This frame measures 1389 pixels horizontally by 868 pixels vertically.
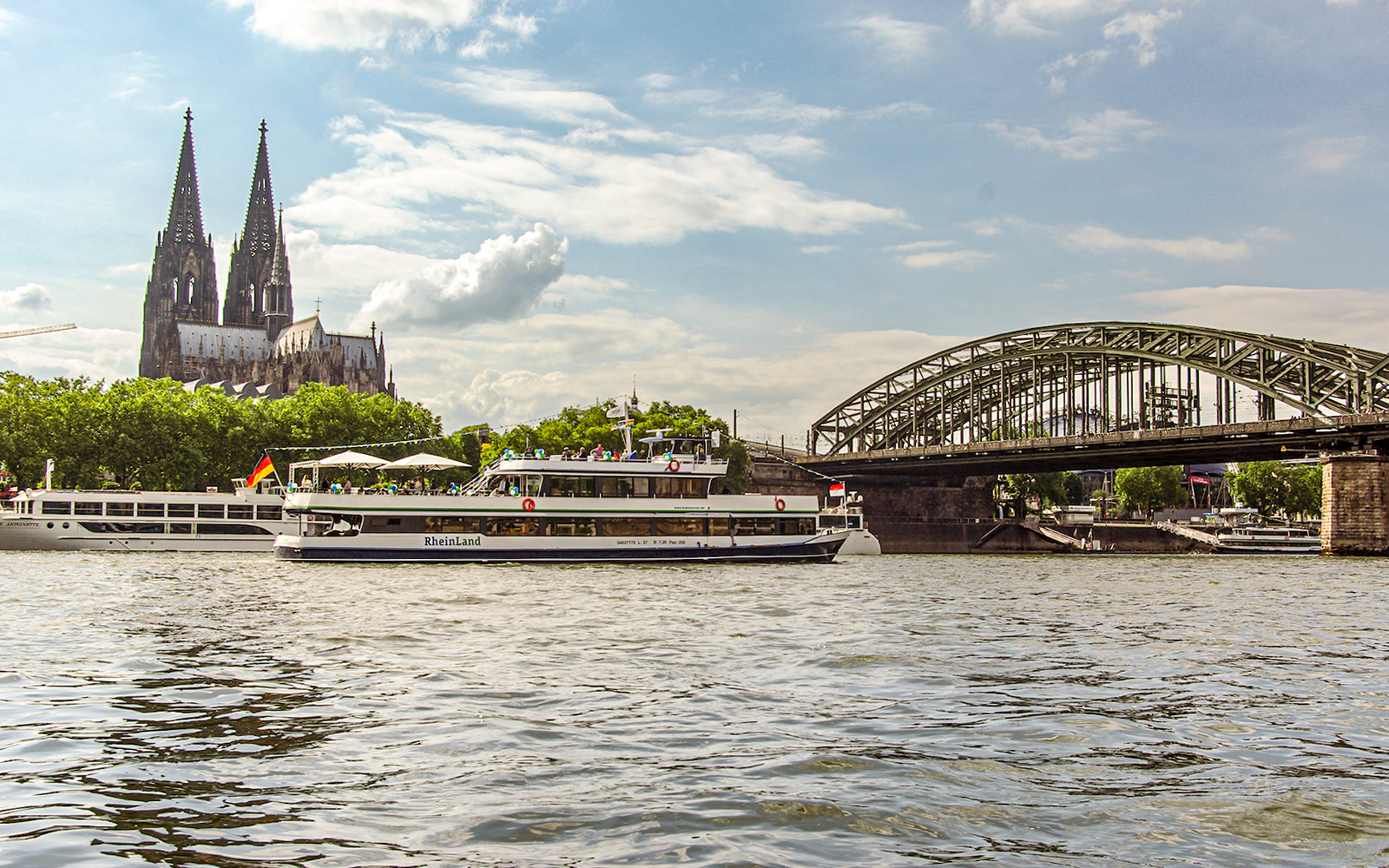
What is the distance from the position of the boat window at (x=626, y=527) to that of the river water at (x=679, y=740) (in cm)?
2006

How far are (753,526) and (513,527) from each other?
10041 millimetres

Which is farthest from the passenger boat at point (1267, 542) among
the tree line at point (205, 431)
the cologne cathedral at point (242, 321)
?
the cologne cathedral at point (242, 321)

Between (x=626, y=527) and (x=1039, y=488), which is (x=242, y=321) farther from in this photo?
(x=626, y=527)

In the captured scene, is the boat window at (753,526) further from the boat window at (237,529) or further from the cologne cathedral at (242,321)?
the cologne cathedral at (242,321)

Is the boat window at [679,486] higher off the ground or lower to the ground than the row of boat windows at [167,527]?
higher

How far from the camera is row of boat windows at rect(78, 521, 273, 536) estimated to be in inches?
2025

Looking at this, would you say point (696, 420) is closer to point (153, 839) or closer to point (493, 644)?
point (493, 644)

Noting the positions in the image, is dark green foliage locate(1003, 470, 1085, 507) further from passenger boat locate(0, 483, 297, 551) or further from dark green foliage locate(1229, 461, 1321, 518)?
passenger boat locate(0, 483, 297, 551)

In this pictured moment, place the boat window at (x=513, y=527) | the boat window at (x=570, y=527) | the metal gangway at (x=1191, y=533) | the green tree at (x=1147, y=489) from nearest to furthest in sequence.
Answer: the boat window at (x=513, y=527) → the boat window at (x=570, y=527) → the metal gangway at (x=1191, y=533) → the green tree at (x=1147, y=489)

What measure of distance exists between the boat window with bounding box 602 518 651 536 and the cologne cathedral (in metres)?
118

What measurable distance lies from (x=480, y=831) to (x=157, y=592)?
2268cm

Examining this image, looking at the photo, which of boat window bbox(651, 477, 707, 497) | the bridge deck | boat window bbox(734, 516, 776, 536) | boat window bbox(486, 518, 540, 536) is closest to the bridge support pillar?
the bridge deck

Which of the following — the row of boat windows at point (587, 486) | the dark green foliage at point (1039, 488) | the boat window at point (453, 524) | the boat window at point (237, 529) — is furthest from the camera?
the dark green foliage at point (1039, 488)

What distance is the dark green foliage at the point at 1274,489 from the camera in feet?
A: 424
